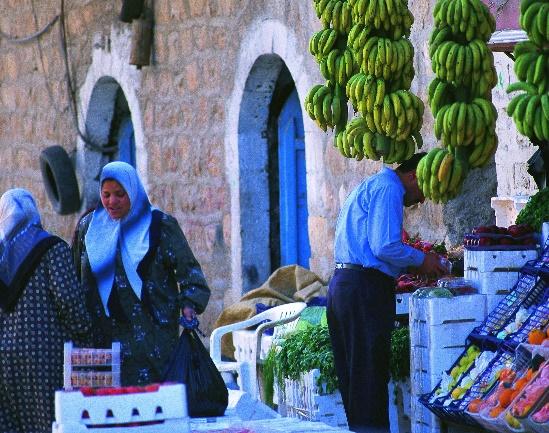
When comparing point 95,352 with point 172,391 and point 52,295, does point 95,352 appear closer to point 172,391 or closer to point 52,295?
point 52,295

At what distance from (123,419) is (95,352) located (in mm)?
1786

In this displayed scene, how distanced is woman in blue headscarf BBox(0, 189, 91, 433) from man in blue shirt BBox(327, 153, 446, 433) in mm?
1286

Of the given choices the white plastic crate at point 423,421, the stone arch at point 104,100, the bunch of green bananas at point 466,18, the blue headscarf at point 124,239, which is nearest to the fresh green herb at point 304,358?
the white plastic crate at point 423,421

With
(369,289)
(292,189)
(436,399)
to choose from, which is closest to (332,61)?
(369,289)

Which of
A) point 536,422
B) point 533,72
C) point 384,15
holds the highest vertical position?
point 384,15

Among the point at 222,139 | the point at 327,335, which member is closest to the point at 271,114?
the point at 222,139

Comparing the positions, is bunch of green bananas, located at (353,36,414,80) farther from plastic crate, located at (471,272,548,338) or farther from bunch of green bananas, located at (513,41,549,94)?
bunch of green bananas, located at (513,41,549,94)

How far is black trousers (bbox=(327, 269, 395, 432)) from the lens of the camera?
22.1ft

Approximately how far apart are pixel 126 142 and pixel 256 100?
11.1 feet

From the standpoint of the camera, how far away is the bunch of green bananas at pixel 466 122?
568 centimetres

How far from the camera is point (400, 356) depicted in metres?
6.86

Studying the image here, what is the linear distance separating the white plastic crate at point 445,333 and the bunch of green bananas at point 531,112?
1.42 meters

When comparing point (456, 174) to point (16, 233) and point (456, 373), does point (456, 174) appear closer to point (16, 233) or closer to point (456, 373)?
point (456, 373)

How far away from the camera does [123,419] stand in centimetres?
425
